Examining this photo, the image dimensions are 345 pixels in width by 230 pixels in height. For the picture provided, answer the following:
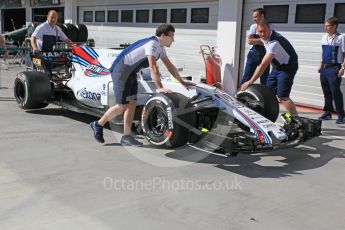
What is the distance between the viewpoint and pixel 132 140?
19.6 feet

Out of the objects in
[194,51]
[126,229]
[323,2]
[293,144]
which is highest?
[323,2]

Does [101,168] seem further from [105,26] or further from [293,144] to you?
[105,26]

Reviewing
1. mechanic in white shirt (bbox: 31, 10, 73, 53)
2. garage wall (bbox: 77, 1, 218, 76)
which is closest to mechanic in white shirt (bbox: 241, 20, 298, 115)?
mechanic in white shirt (bbox: 31, 10, 73, 53)

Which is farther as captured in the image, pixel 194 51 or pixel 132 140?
pixel 194 51

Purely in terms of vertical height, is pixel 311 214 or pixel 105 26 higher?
pixel 105 26

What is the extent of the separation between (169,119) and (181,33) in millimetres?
7506

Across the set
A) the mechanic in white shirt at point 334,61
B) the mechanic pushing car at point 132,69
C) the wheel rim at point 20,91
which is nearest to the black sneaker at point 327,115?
the mechanic in white shirt at point 334,61

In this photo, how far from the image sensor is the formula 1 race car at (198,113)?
5102mm

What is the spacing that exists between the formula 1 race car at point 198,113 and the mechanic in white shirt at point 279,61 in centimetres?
40

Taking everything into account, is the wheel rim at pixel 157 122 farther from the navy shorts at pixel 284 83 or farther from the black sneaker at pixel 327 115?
the black sneaker at pixel 327 115

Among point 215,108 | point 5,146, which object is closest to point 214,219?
point 215,108

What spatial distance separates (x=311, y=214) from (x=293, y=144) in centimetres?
136

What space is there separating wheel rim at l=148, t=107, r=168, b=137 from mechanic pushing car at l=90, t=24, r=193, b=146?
30 cm

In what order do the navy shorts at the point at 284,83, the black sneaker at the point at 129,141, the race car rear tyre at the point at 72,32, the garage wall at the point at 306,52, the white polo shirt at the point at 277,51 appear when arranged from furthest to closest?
the race car rear tyre at the point at 72,32 → the garage wall at the point at 306,52 → the navy shorts at the point at 284,83 → the white polo shirt at the point at 277,51 → the black sneaker at the point at 129,141
